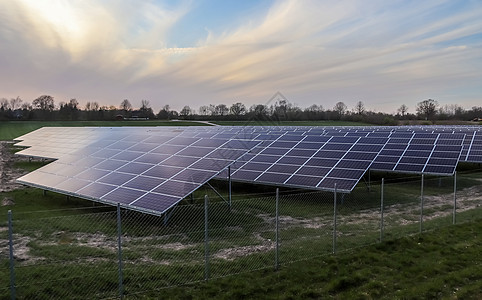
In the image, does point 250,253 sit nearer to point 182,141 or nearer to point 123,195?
point 123,195

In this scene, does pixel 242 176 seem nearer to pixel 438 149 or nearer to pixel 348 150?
pixel 348 150

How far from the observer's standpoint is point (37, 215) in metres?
15.0

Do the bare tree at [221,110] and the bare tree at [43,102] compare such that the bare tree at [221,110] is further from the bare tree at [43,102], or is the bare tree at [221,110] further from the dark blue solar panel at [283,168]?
the dark blue solar panel at [283,168]

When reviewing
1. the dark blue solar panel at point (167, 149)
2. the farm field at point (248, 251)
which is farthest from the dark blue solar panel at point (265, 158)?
the dark blue solar panel at point (167, 149)

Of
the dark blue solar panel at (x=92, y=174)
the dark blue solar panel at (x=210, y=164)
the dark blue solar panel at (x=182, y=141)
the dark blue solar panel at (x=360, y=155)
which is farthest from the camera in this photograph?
the dark blue solar panel at (x=182, y=141)

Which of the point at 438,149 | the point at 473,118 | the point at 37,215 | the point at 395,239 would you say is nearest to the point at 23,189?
the point at 37,215

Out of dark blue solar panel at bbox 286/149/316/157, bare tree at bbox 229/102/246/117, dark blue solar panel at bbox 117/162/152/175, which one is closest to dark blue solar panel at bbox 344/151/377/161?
dark blue solar panel at bbox 286/149/316/157

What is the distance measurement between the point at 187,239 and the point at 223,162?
4760 millimetres

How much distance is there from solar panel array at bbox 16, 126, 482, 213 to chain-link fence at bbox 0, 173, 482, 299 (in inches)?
45.2

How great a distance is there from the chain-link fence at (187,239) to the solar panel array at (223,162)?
115 centimetres

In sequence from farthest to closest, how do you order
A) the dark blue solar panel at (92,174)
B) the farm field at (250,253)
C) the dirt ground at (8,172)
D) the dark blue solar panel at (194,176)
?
the dirt ground at (8,172), the dark blue solar panel at (92,174), the dark blue solar panel at (194,176), the farm field at (250,253)

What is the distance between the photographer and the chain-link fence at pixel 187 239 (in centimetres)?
839

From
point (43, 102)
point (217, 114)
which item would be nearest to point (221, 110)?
point (217, 114)

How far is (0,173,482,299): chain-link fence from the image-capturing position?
27.5ft
